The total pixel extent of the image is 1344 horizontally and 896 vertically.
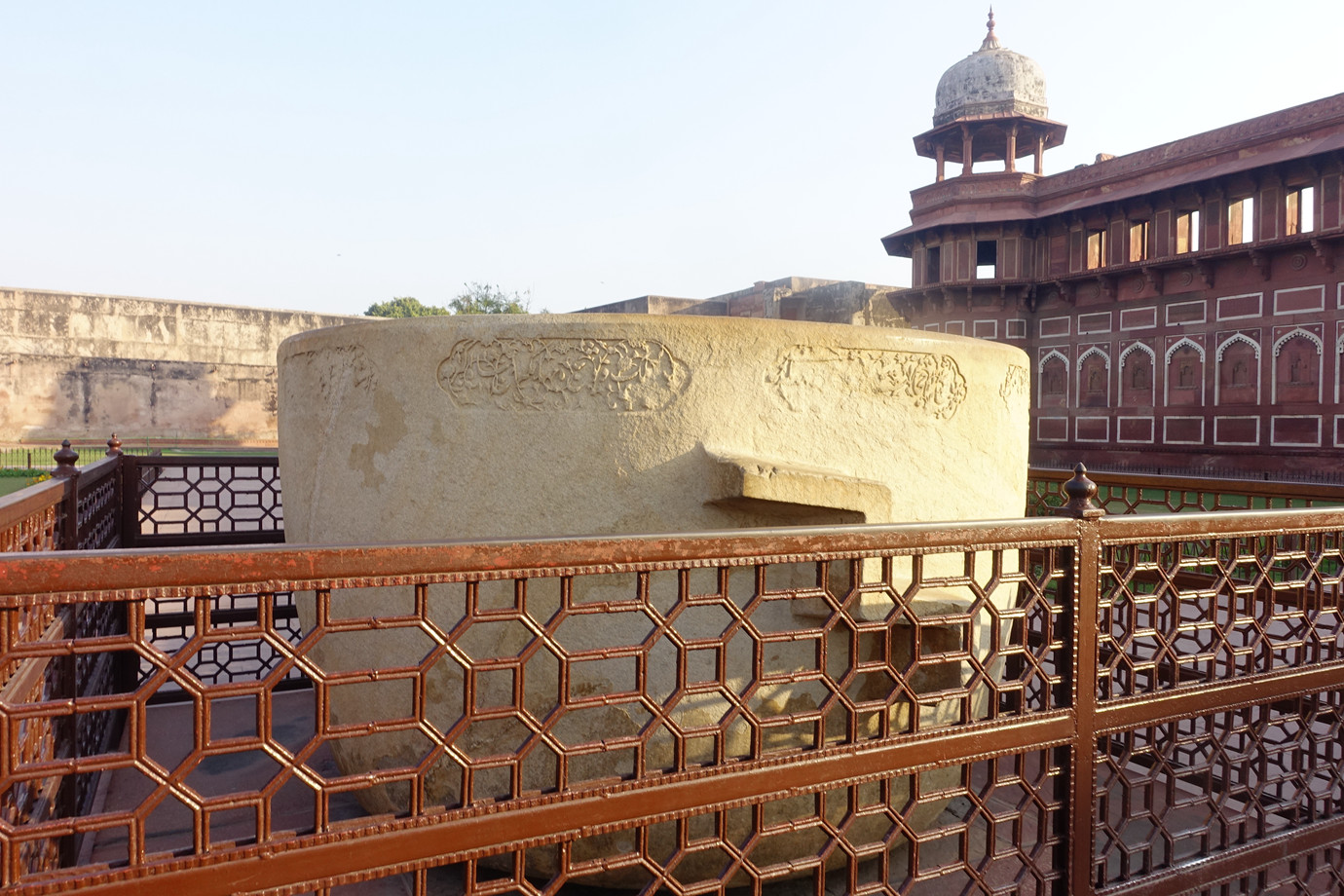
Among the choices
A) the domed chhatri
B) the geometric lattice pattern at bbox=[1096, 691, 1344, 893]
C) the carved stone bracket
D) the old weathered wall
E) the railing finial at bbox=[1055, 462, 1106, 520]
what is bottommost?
the geometric lattice pattern at bbox=[1096, 691, 1344, 893]

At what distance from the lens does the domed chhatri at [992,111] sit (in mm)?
18984

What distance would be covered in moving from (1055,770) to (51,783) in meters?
2.65

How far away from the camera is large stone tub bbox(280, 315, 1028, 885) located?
2359 mm

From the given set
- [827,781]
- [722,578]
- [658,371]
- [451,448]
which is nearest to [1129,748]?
[827,781]

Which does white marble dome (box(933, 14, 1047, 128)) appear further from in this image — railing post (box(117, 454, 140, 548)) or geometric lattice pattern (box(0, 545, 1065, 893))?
railing post (box(117, 454, 140, 548))

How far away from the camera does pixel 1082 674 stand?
194cm

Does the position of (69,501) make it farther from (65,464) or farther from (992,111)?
(992,111)

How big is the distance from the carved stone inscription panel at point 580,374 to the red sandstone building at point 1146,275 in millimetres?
15340

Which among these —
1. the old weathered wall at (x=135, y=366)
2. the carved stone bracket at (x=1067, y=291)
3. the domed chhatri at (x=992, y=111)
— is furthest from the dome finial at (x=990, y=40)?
the old weathered wall at (x=135, y=366)

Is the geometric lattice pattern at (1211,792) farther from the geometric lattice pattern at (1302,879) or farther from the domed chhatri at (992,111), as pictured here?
the domed chhatri at (992,111)

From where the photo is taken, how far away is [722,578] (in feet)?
4.99

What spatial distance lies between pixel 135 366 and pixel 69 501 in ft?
65.8

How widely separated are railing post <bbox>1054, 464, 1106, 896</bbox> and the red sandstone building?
15037mm

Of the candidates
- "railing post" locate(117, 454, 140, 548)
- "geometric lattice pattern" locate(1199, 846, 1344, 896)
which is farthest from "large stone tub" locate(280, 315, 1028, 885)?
"railing post" locate(117, 454, 140, 548)
